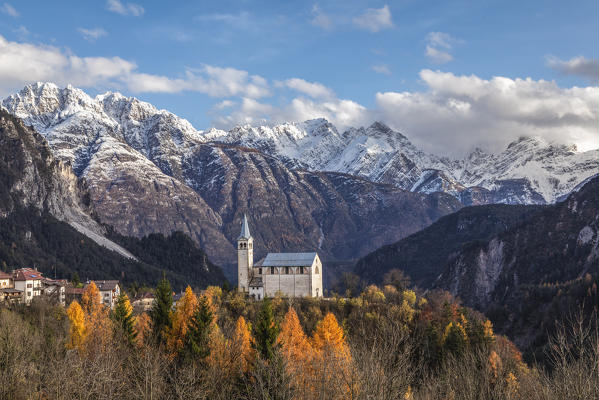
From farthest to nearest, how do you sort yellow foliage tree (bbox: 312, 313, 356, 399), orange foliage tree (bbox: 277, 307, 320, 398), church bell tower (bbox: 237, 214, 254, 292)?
church bell tower (bbox: 237, 214, 254, 292)
orange foliage tree (bbox: 277, 307, 320, 398)
yellow foliage tree (bbox: 312, 313, 356, 399)

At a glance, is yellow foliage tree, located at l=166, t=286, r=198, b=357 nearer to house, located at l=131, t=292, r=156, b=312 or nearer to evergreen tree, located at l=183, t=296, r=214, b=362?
evergreen tree, located at l=183, t=296, r=214, b=362

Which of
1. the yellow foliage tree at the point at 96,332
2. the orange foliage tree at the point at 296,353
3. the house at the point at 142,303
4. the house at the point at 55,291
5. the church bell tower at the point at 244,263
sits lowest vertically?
the orange foliage tree at the point at 296,353

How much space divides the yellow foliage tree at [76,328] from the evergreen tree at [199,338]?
66.9ft

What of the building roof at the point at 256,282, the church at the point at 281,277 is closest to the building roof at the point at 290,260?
the church at the point at 281,277

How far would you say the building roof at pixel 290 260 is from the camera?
172 meters

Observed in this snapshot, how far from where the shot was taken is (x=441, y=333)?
144m

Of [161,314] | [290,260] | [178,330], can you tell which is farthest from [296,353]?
[290,260]

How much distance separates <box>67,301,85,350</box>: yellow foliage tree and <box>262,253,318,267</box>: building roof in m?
54.2

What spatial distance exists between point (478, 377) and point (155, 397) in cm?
3487

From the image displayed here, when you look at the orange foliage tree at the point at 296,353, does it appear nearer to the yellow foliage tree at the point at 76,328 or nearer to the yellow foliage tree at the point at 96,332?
the yellow foliage tree at the point at 96,332

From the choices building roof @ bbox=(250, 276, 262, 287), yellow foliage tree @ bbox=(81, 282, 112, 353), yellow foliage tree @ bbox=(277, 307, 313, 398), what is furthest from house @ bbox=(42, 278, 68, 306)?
yellow foliage tree @ bbox=(277, 307, 313, 398)

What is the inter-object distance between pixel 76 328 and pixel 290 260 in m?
64.6

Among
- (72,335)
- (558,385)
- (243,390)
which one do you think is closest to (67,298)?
(72,335)

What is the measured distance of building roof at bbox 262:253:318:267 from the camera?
563 ft
